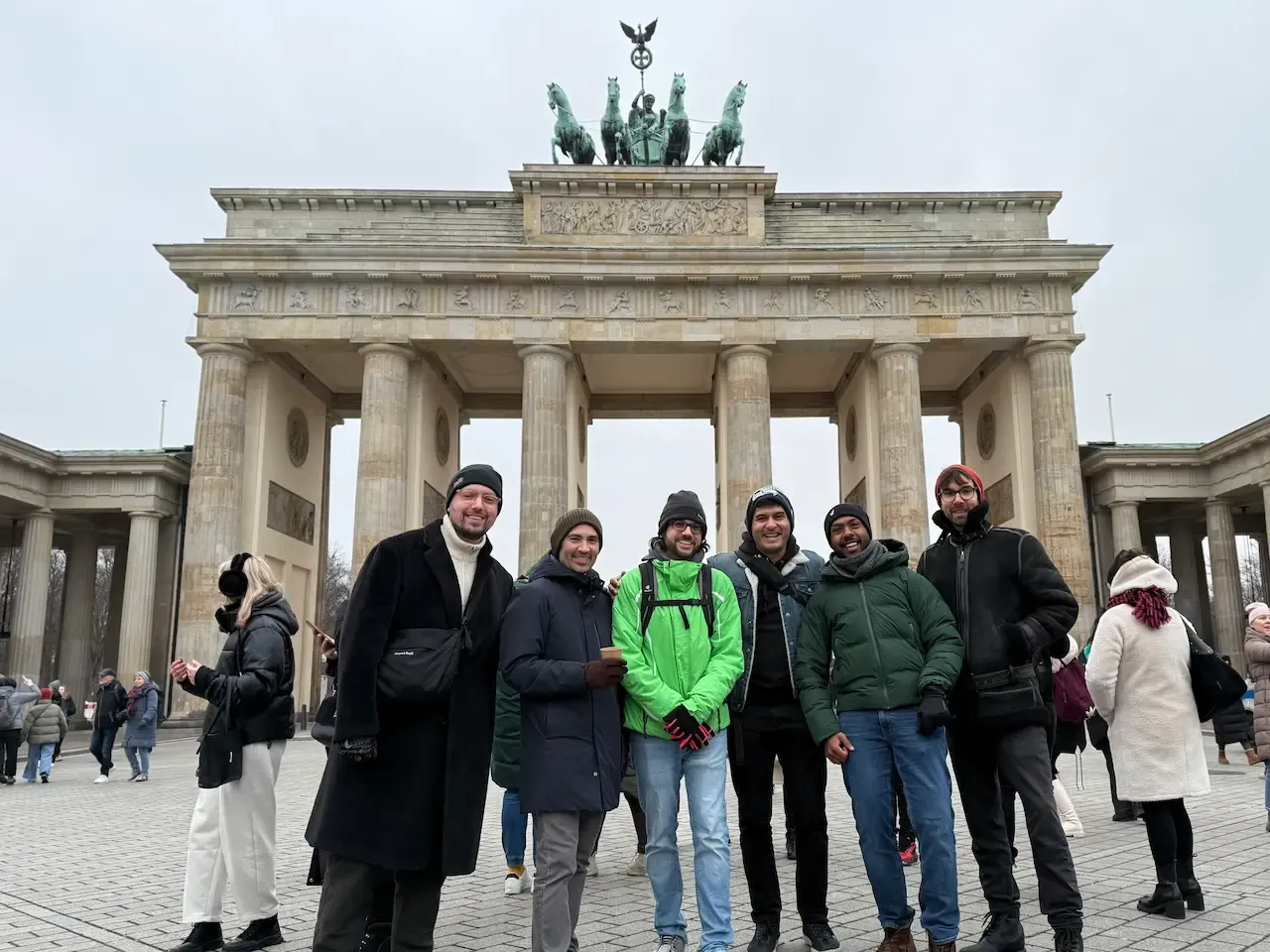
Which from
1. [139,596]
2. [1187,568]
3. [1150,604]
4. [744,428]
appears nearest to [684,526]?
[1150,604]

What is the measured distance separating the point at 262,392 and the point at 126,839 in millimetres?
21619

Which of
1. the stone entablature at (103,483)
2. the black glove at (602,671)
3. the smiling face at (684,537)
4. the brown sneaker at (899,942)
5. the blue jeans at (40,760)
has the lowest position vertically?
the blue jeans at (40,760)

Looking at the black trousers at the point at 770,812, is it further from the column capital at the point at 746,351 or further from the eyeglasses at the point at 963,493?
the column capital at the point at 746,351

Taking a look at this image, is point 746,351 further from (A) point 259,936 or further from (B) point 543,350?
(A) point 259,936

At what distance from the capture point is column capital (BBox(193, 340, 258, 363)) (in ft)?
87.5

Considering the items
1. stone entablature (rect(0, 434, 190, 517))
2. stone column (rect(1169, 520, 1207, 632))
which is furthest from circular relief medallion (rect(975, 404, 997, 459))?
stone entablature (rect(0, 434, 190, 517))

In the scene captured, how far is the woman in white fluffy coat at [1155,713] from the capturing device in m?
5.18

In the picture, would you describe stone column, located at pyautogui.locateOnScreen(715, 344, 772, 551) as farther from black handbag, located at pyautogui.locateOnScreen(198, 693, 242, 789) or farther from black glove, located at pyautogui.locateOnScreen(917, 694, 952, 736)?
black handbag, located at pyautogui.locateOnScreen(198, 693, 242, 789)

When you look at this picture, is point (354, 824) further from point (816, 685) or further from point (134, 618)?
point (134, 618)

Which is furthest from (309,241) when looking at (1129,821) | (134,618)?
(1129,821)

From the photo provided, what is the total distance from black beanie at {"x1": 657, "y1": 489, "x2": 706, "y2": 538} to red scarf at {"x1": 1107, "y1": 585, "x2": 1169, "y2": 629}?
263cm

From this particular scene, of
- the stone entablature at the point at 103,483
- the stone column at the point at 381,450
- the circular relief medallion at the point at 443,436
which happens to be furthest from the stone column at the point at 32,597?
the circular relief medallion at the point at 443,436

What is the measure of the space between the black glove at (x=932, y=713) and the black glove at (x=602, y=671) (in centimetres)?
139

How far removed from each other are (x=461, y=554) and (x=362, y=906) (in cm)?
136
